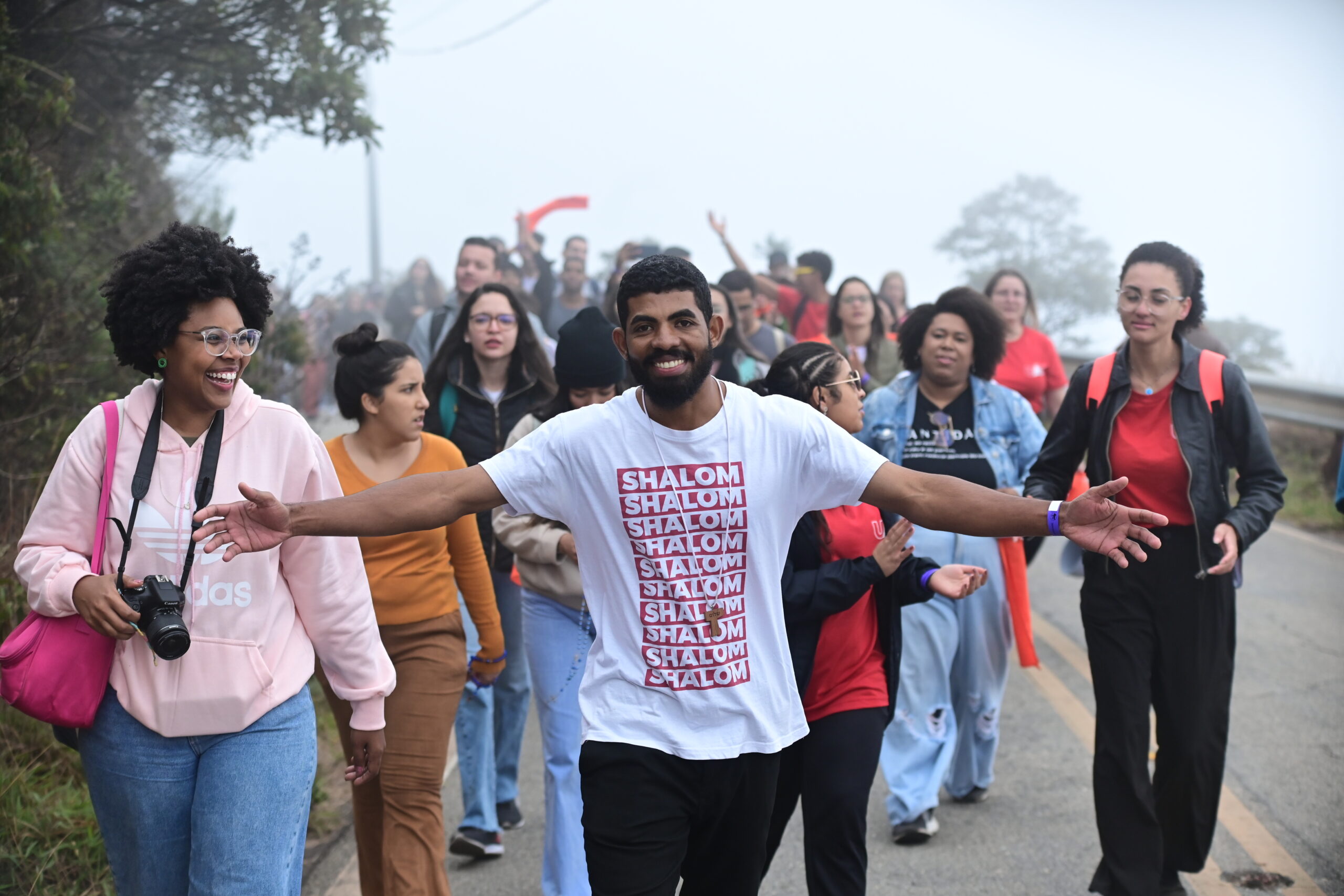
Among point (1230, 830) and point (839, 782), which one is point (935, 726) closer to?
point (1230, 830)

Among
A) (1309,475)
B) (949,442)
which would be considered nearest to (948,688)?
(949,442)

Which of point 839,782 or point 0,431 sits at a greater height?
point 0,431

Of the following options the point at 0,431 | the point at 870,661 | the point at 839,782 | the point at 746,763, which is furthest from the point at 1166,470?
the point at 0,431

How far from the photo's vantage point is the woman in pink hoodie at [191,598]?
314 centimetres

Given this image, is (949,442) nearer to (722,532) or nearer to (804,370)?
(804,370)

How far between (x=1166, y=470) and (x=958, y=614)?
4.96 ft

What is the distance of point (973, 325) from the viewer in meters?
6.07

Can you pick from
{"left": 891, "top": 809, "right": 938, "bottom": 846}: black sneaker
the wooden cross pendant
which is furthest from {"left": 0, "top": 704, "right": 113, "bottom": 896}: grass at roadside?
{"left": 891, "top": 809, "right": 938, "bottom": 846}: black sneaker

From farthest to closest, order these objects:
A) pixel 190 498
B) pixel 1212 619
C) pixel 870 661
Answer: pixel 1212 619, pixel 870 661, pixel 190 498

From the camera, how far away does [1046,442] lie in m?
5.21

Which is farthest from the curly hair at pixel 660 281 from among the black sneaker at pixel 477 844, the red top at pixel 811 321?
the red top at pixel 811 321

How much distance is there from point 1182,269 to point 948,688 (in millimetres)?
1998

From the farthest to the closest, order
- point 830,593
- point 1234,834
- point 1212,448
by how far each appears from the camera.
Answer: point 1234,834 < point 1212,448 < point 830,593

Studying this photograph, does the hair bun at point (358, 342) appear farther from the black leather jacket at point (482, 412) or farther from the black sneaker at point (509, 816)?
the black sneaker at point (509, 816)
